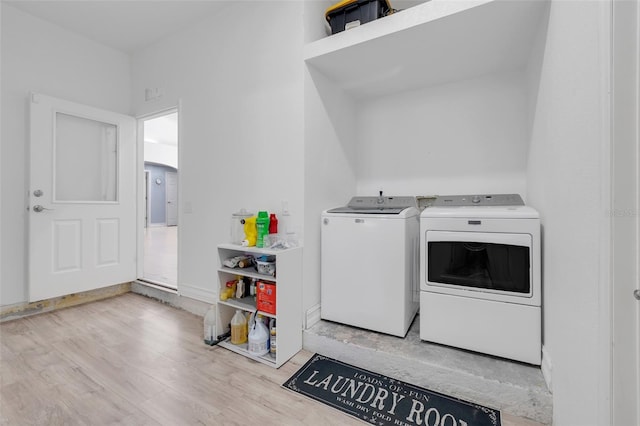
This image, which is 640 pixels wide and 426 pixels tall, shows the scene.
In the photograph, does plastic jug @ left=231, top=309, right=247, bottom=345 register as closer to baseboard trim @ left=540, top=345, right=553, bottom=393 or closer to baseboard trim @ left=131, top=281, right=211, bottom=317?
baseboard trim @ left=131, top=281, right=211, bottom=317

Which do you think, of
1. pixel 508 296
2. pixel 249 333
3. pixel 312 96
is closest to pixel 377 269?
pixel 508 296

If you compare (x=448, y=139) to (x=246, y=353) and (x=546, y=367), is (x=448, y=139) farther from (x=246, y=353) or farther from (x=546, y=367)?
(x=246, y=353)

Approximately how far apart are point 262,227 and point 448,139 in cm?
171

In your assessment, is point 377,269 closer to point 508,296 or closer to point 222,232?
point 508,296

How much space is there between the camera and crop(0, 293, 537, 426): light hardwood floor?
1332mm

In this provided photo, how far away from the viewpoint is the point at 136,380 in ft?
5.25

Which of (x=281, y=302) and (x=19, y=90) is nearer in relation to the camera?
(x=281, y=302)

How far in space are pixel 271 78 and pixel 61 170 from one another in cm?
245

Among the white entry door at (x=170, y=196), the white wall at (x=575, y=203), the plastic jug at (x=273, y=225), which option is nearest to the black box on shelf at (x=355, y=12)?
the white wall at (x=575, y=203)

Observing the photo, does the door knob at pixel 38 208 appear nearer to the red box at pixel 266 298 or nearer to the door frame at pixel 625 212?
the red box at pixel 266 298

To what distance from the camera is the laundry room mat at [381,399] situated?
51.3 inches

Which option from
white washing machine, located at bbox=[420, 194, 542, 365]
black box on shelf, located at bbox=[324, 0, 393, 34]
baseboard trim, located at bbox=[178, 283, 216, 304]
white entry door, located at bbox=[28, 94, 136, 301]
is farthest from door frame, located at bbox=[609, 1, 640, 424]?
white entry door, located at bbox=[28, 94, 136, 301]

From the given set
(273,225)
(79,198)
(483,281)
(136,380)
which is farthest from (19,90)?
(483,281)

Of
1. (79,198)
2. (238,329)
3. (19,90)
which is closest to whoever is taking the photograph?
(238,329)
